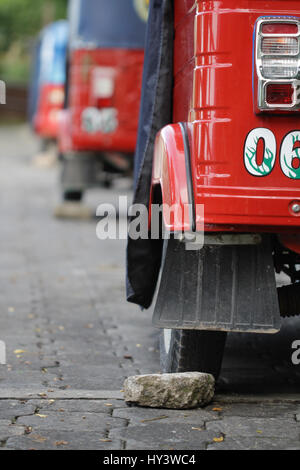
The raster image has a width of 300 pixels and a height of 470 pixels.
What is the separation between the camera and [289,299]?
16.2 ft

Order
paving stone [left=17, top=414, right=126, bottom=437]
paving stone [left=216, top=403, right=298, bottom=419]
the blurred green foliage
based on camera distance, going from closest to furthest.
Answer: paving stone [left=17, top=414, right=126, bottom=437], paving stone [left=216, top=403, right=298, bottom=419], the blurred green foliage

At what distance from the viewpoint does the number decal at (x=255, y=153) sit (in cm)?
429

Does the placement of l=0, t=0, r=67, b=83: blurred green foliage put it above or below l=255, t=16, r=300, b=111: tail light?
above

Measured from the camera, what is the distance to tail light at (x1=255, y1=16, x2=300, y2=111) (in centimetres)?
423

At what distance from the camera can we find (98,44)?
12.6 metres

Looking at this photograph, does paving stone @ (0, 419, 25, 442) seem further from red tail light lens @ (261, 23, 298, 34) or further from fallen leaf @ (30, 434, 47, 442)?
red tail light lens @ (261, 23, 298, 34)

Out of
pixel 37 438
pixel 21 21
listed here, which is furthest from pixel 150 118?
pixel 21 21

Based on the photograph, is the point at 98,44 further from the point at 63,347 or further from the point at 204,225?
the point at 204,225

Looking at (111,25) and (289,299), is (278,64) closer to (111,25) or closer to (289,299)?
(289,299)

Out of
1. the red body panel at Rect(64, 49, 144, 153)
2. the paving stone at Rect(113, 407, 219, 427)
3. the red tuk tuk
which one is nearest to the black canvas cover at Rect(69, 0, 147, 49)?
the red body panel at Rect(64, 49, 144, 153)

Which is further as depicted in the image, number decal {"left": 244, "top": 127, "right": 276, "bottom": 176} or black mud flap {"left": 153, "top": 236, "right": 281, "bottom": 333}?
black mud flap {"left": 153, "top": 236, "right": 281, "bottom": 333}

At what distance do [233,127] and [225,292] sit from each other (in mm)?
742
